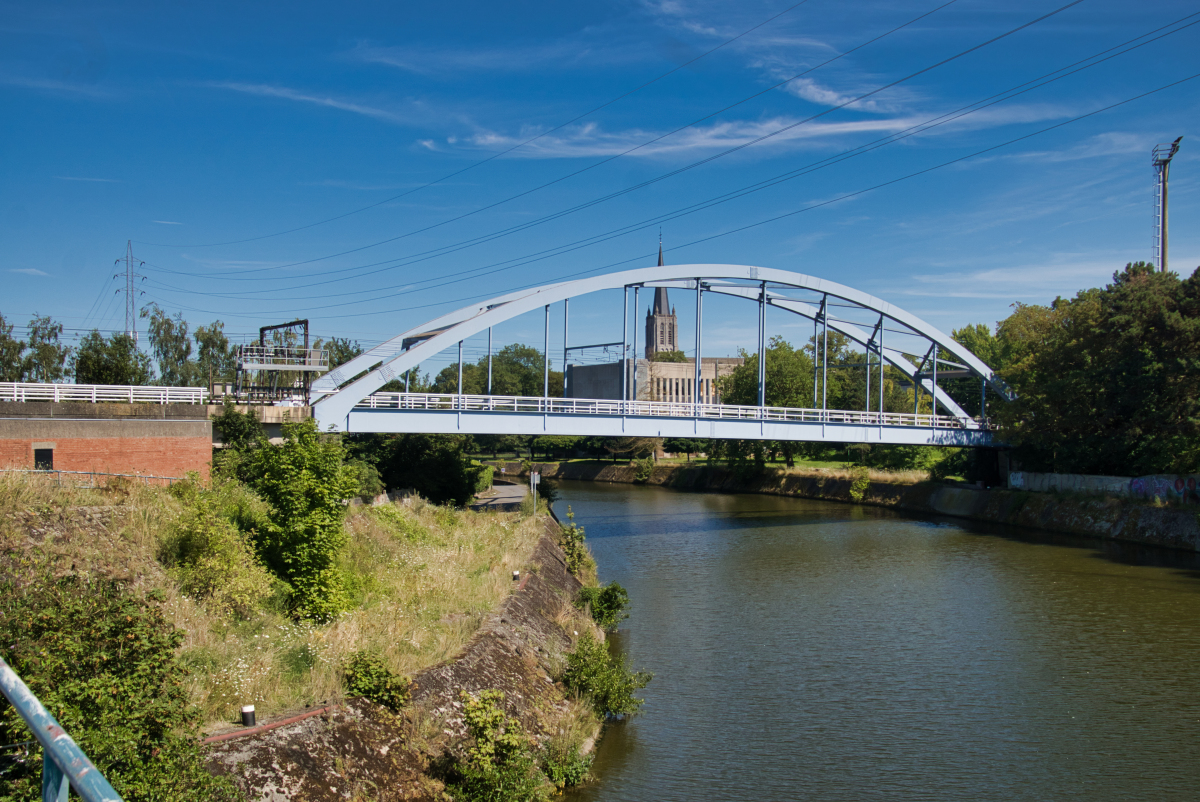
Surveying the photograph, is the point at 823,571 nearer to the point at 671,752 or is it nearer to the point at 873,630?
the point at 873,630

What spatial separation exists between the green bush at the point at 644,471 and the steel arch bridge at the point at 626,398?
2668 centimetres

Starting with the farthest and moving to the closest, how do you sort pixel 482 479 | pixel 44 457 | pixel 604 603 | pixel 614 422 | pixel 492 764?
pixel 482 479 → pixel 614 422 → pixel 44 457 → pixel 604 603 → pixel 492 764

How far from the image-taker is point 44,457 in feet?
70.4

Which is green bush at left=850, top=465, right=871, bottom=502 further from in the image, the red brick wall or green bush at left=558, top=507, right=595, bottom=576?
the red brick wall

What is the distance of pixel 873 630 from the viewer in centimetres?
2134

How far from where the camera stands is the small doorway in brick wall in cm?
2134

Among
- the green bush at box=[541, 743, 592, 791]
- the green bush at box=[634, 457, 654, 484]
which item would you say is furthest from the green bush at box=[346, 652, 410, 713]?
the green bush at box=[634, 457, 654, 484]

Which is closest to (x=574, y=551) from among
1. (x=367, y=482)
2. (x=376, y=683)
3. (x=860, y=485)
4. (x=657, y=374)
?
(x=367, y=482)

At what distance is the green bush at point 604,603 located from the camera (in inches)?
811

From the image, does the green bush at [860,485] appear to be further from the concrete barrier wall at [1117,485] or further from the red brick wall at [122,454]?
the red brick wall at [122,454]

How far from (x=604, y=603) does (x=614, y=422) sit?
15457mm

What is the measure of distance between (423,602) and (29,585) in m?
7.58

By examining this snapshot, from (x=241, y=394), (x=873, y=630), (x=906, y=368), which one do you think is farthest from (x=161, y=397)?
(x=906, y=368)

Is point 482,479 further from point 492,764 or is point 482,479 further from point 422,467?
point 492,764
